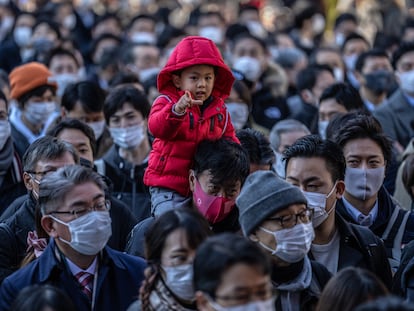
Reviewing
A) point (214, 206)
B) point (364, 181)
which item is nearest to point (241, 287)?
point (214, 206)

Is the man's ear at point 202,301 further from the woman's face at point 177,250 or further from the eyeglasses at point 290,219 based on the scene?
the eyeglasses at point 290,219

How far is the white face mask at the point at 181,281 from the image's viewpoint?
5539mm

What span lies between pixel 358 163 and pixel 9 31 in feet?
38.5

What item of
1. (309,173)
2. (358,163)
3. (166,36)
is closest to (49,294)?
(309,173)

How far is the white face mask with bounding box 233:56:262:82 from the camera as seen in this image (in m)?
13.6

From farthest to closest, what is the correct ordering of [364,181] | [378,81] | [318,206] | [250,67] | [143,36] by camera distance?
[143,36]
[250,67]
[378,81]
[364,181]
[318,206]

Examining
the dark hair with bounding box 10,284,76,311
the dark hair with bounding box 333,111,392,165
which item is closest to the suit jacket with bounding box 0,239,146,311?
the dark hair with bounding box 10,284,76,311

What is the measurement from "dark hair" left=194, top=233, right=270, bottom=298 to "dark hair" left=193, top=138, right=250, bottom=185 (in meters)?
1.55

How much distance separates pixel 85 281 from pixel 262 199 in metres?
1.11

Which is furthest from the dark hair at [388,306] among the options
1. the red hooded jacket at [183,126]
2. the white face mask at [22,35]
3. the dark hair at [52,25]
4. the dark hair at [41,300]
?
the white face mask at [22,35]

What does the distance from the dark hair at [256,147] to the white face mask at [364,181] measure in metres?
0.58

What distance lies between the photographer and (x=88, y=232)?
603cm

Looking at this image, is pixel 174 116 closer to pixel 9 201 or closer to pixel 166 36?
pixel 9 201

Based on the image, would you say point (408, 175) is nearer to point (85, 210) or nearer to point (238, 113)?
point (85, 210)
